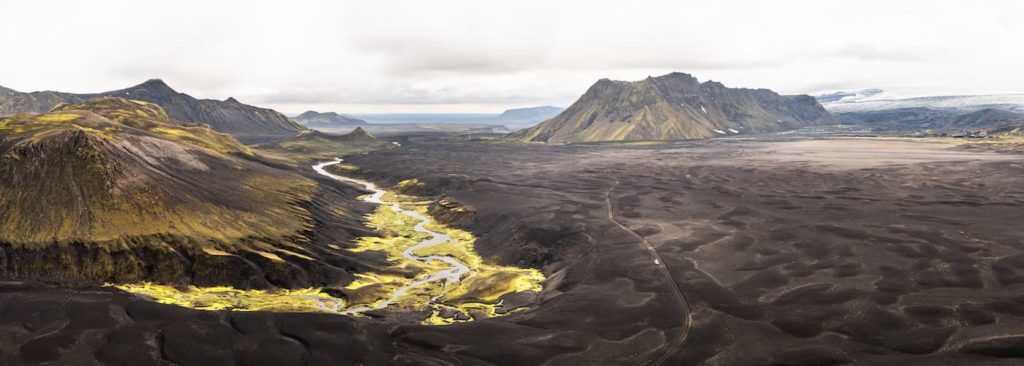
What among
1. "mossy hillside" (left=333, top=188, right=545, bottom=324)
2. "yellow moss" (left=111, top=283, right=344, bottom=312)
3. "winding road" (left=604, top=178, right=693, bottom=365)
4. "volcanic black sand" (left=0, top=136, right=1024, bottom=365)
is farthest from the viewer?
"mossy hillside" (left=333, top=188, right=545, bottom=324)

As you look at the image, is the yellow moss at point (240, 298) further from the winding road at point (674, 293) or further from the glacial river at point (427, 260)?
the winding road at point (674, 293)

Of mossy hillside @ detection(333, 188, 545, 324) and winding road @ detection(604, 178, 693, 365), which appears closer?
winding road @ detection(604, 178, 693, 365)

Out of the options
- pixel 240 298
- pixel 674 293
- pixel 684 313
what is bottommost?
pixel 240 298

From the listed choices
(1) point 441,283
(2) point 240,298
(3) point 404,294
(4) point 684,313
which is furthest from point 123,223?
(4) point 684,313

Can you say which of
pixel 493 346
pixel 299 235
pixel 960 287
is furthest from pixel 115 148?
pixel 960 287

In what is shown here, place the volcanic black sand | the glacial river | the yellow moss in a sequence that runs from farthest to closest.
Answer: the glacial river, the yellow moss, the volcanic black sand

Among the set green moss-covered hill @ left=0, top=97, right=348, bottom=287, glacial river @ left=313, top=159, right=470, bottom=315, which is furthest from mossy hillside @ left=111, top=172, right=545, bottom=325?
green moss-covered hill @ left=0, top=97, right=348, bottom=287

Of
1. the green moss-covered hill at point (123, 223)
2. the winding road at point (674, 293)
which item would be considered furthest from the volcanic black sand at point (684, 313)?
the green moss-covered hill at point (123, 223)

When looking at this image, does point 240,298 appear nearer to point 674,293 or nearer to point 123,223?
point 123,223

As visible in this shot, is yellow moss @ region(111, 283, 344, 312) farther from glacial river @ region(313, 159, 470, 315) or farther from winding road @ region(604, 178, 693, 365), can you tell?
winding road @ region(604, 178, 693, 365)
